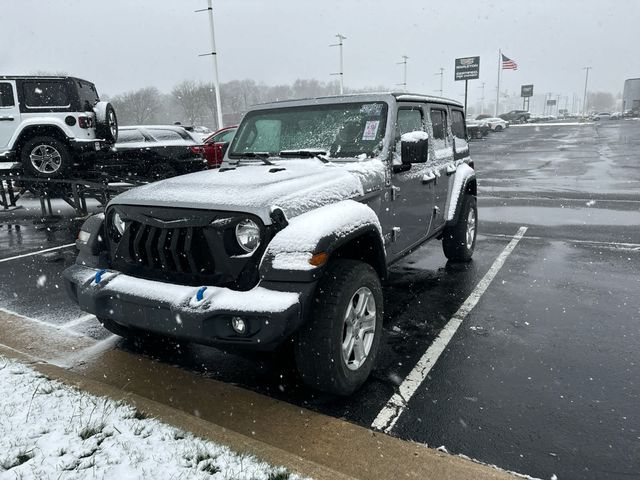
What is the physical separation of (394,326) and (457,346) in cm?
59

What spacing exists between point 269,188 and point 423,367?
1.68m

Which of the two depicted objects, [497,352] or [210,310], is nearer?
[210,310]

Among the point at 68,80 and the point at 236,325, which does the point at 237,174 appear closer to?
the point at 236,325

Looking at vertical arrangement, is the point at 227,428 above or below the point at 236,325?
below

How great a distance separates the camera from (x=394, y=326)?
13.7ft

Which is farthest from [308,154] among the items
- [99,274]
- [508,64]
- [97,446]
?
[508,64]

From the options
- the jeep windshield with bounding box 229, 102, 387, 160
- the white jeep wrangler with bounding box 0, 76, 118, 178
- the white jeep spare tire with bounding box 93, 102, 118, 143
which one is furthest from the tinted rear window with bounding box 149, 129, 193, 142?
the jeep windshield with bounding box 229, 102, 387, 160

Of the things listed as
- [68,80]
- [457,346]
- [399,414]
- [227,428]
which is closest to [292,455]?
[227,428]

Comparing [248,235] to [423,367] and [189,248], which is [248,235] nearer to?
[189,248]

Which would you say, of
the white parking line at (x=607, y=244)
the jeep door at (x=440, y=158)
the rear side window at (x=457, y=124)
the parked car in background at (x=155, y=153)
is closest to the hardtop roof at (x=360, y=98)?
the jeep door at (x=440, y=158)

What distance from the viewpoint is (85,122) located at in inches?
372

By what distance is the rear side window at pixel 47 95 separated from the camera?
365 inches

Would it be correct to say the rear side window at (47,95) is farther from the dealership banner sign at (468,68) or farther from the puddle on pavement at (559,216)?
the dealership banner sign at (468,68)

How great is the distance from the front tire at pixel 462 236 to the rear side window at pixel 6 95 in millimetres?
Answer: 8373
